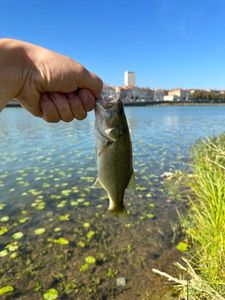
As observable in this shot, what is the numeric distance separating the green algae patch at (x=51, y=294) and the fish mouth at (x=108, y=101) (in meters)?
3.61

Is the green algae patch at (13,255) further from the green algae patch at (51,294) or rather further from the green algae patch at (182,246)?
the green algae patch at (182,246)

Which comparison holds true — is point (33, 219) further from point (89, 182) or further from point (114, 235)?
point (89, 182)

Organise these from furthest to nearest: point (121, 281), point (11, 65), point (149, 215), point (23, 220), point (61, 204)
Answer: point (61, 204)
point (149, 215)
point (23, 220)
point (121, 281)
point (11, 65)

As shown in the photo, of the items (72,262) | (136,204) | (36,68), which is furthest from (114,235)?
(36,68)

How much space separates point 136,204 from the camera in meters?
8.11

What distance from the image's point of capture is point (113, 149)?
222cm

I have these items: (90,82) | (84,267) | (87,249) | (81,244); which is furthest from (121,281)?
(90,82)

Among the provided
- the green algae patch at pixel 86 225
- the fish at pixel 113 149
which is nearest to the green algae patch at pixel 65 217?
the green algae patch at pixel 86 225

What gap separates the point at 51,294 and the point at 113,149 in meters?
3.46

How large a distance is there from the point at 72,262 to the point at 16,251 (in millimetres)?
1136

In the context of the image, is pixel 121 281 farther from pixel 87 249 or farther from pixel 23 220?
pixel 23 220

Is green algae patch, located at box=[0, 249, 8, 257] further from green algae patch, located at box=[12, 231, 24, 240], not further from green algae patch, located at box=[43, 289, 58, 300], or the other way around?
green algae patch, located at box=[43, 289, 58, 300]

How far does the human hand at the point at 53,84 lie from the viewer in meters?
2.10

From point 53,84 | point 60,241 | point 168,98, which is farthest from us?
point 168,98
